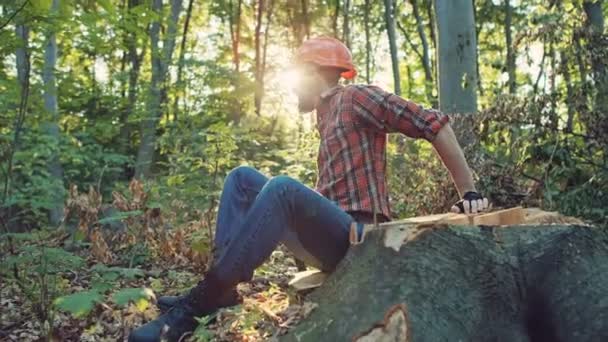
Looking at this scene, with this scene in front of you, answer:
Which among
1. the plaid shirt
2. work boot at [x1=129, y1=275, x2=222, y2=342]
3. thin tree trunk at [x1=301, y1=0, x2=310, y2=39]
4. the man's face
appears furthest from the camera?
thin tree trunk at [x1=301, y1=0, x2=310, y2=39]

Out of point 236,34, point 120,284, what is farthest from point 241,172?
point 236,34

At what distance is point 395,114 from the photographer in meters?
3.06

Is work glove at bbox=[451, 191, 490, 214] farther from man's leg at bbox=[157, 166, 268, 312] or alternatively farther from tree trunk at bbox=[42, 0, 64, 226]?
tree trunk at bbox=[42, 0, 64, 226]

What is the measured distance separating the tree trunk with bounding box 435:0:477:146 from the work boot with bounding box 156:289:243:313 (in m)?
2.90

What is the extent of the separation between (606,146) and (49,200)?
26.8 ft

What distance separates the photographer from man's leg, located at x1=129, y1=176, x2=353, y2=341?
2762mm

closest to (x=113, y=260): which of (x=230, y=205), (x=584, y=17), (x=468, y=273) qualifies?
(x=230, y=205)

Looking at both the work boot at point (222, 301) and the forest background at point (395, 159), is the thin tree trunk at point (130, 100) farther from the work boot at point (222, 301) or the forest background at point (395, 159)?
the work boot at point (222, 301)

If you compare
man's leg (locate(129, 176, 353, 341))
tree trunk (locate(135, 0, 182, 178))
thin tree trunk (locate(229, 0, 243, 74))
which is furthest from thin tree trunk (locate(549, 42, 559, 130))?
thin tree trunk (locate(229, 0, 243, 74))

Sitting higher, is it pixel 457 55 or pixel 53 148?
pixel 457 55

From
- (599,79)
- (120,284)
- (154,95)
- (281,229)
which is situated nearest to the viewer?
(281,229)

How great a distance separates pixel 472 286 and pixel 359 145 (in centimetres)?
96

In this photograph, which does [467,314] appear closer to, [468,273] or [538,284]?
[468,273]

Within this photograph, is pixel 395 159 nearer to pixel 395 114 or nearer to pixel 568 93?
pixel 568 93
